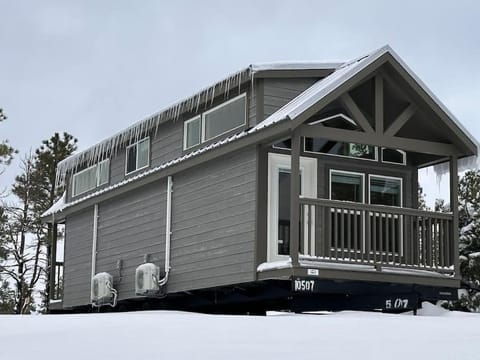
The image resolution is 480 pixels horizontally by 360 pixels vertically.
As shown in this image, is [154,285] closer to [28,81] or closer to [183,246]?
[183,246]

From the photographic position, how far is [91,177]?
68.9 ft

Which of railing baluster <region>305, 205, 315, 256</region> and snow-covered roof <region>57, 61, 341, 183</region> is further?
snow-covered roof <region>57, 61, 341, 183</region>

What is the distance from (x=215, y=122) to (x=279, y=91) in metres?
1.60

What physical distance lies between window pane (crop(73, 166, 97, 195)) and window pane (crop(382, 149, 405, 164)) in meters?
7.67

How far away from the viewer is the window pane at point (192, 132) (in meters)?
16.5

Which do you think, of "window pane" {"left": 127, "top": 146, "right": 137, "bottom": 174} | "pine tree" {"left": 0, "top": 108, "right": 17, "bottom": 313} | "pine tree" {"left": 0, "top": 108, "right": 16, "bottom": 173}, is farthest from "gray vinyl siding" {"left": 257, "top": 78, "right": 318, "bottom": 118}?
"pine tree" {"left": 0, "top": 108, "right": 16, "bottom": 173}

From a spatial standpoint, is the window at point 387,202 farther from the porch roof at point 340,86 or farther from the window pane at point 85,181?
the window pane at point 85,181

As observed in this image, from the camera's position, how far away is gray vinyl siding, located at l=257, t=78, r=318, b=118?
14.8 meters

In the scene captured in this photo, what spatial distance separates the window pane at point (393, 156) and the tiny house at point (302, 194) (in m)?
0.02

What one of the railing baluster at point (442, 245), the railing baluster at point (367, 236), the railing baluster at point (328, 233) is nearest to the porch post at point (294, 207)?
the railing baluster at point (328, 233)

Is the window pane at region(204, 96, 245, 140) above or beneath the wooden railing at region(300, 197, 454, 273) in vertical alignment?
above

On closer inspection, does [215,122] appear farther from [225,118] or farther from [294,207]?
[294,207]

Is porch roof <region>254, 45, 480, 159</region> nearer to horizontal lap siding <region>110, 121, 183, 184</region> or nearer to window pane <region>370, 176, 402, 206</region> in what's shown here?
window pane <region>370, 176, 402, 206</region>

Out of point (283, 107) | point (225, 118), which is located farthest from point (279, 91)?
point (225, 118)
